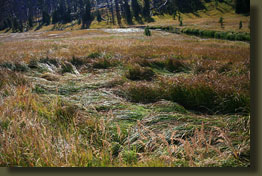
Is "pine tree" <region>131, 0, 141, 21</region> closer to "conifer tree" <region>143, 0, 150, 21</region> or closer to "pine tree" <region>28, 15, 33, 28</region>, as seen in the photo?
"conifer tree" <region>143, 0, 150, 21</region>

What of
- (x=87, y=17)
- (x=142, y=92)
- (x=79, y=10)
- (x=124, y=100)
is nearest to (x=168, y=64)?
(x=142, y=92)

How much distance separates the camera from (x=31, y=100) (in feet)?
8.27

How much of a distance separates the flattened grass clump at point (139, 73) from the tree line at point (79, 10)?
1300 millimetres

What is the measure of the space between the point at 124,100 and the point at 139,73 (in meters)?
0.84

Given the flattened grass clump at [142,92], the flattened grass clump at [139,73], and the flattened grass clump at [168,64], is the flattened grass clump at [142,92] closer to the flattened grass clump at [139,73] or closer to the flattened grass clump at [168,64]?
the flattened grass clump at [139,73]

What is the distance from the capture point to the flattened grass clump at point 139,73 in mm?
3286

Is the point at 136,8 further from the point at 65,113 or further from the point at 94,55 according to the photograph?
the point at 65,113

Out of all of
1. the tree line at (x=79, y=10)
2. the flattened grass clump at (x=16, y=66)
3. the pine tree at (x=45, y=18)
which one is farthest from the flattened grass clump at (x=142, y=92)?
the pine tree at (x=45, y=18)

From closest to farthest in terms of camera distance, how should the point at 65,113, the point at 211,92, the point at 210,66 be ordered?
the point at 65,113 < the point at 211,92 < the point at 210,66

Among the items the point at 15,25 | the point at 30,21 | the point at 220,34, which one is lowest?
the point at 220,34

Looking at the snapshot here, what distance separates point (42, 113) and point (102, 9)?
3201 millimetres

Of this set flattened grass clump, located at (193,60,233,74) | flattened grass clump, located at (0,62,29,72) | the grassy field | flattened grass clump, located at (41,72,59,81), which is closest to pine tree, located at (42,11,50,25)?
the grassy field

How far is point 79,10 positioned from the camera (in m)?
4.31

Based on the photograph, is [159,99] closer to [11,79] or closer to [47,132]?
[47,132]
